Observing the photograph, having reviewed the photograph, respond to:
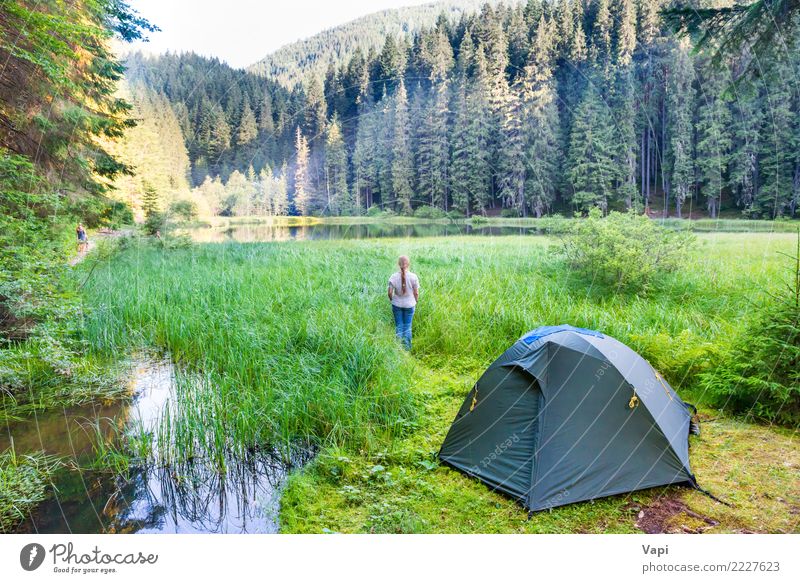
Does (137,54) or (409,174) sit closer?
(137,54)

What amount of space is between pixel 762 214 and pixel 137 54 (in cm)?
1067

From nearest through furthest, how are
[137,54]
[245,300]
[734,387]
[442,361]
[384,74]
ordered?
[734,387] < [442,361] < [137,54] < [245,300] < [384,74]

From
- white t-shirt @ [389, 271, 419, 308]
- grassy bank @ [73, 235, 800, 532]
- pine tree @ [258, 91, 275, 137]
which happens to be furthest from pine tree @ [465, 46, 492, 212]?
pine tree @ [258, 91, 275, 137]

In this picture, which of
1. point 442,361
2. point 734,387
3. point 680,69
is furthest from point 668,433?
point 680,69

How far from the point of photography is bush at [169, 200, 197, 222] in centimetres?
938

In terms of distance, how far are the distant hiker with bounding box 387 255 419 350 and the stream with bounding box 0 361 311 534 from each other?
267 centimetres

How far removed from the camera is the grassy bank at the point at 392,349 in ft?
10.4

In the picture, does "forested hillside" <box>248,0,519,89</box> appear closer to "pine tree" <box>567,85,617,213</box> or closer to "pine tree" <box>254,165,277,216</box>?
→ "pine tree" <box>254,165,277,216</box>

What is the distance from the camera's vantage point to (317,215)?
30.9ft

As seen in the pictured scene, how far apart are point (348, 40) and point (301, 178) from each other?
3029 mm

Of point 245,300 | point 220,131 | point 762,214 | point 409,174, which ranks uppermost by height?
point 220,131

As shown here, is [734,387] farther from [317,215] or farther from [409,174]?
[317,215]

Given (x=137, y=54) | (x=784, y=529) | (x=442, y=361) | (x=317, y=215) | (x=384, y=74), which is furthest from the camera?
(x=317, y=215)

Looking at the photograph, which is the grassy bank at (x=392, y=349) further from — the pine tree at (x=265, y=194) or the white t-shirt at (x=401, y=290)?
the pine tree at (x=265, y=194)
